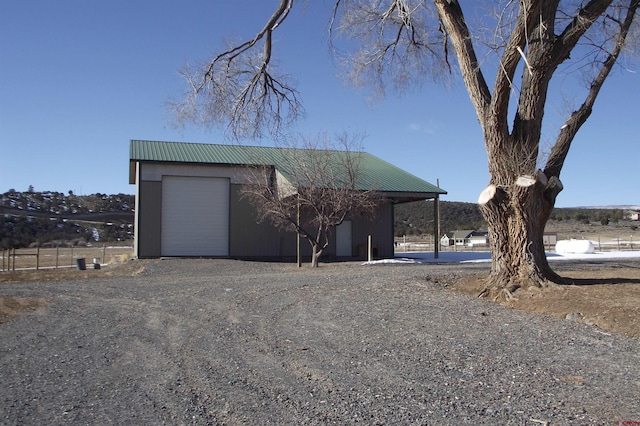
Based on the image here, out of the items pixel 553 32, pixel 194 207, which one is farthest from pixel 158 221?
pixel 553 32

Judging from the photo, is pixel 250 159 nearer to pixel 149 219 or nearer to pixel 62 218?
pixel 149 219

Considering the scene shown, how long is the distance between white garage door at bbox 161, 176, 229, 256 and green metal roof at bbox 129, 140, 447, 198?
1172 millimetres

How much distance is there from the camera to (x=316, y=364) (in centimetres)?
677

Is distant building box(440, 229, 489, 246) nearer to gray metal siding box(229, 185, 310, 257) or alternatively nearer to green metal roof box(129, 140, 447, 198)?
green metal roof box(129, 140, 447, 198)

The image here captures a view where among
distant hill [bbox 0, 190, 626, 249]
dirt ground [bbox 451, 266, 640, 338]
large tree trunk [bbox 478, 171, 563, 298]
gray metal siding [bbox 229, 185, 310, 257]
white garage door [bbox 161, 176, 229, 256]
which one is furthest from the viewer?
distant hill [bbox 0, 190, 626, 249]

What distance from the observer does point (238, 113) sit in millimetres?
15031

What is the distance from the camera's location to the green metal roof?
90.7 feet

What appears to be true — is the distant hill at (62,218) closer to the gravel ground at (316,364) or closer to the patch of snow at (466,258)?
the patch of snow at (466,258)

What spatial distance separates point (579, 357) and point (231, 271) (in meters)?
16.3

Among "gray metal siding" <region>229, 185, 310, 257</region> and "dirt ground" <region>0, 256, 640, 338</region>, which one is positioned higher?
"gray metal siding" <region>229, 185, 310, 257</region>

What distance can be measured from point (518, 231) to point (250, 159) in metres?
19.5

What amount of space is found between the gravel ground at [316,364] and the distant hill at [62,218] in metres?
44.1

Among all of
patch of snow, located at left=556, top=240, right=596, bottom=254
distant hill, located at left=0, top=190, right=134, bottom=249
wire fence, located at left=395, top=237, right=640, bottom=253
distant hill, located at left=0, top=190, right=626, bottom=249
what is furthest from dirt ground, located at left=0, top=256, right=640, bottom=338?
distant hill, located at left=0, top=190, right=134, bottom=249

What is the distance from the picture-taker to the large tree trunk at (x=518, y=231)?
11.2 meters
